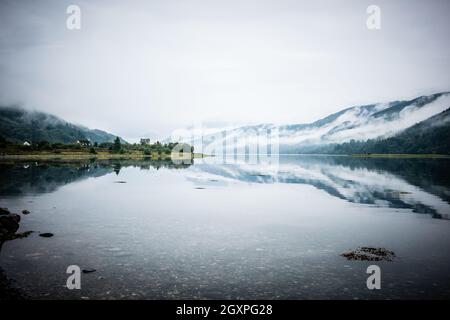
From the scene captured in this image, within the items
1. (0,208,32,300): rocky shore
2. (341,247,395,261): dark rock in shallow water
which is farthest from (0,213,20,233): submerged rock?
(341,247,395,261): dark rock in shallow water

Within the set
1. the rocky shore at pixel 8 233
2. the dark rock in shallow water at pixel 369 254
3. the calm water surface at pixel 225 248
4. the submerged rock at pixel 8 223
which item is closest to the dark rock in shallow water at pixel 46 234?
the calm water surface at pixel 225 248

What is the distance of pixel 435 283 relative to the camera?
20.4 metres

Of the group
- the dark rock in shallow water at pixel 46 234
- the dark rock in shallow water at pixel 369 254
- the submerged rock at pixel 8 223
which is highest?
the submerged rock at pixel 8 223

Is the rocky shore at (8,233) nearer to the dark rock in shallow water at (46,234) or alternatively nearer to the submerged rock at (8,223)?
the submerged rock at (8,223)

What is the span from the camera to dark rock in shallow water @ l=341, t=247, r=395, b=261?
2539 centimetres

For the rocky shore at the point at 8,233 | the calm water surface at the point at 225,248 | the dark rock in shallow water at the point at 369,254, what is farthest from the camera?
the dark rock in shallow water at the point at 369,254

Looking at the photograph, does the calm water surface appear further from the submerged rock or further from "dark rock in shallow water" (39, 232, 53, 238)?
the submerged rock

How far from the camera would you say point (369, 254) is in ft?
86.9

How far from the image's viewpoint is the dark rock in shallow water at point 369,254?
25.4 m

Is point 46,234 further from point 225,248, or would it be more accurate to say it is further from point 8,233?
point 225,248

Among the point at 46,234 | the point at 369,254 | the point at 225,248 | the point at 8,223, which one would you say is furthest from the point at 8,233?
the point at 369,254
